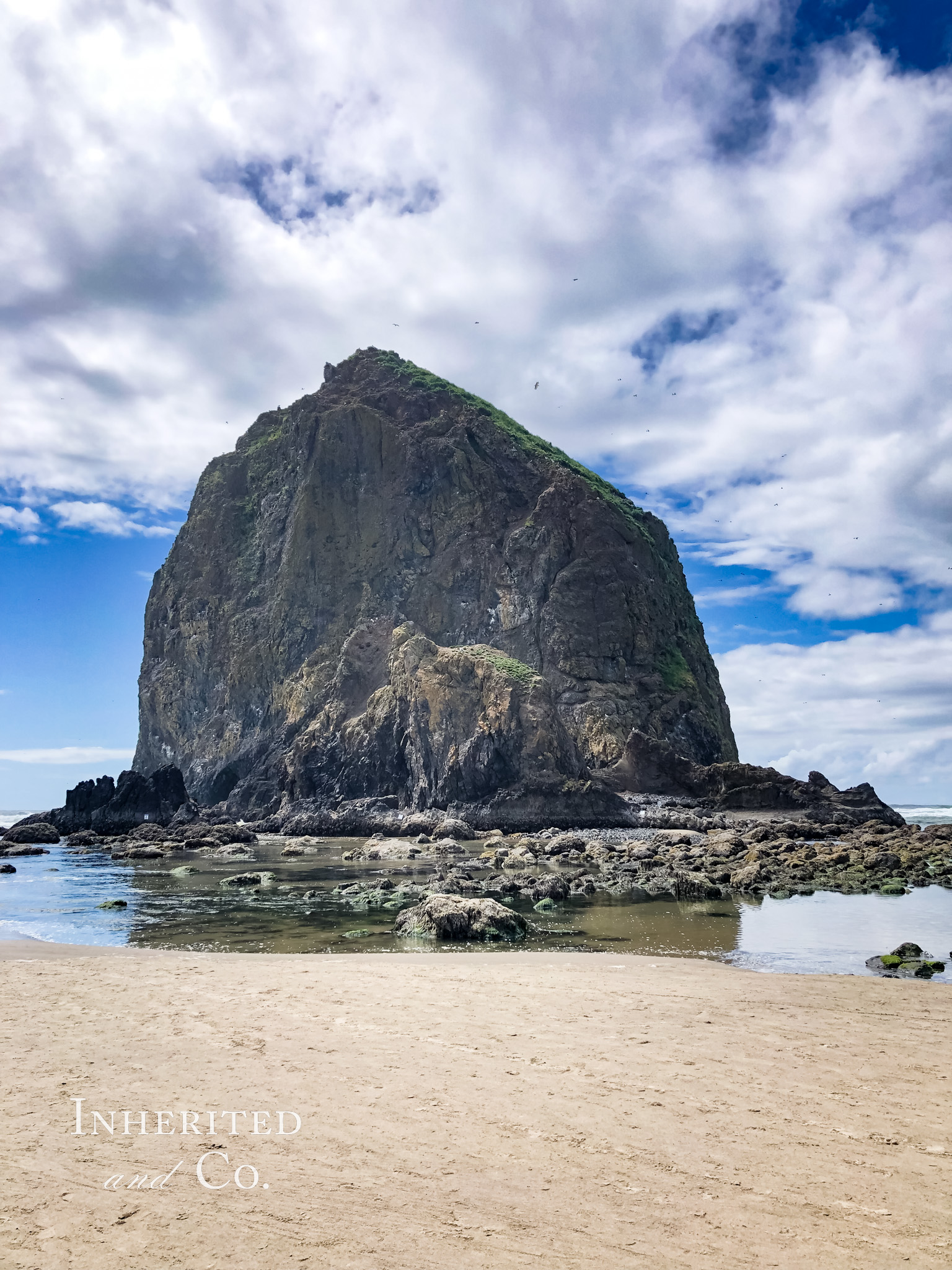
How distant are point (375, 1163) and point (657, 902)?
17.4 metres

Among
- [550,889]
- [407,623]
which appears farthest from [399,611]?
[550,889]

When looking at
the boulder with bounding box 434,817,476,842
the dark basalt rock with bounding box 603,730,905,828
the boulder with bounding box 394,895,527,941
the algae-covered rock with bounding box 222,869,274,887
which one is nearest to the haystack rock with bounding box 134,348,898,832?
the dark basalt rock with bounding box 603,730,905,828

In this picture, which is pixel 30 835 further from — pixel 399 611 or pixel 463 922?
pixel 463 922

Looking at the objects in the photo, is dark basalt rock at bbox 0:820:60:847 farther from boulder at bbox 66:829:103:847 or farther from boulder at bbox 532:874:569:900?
boulder at bbox 532:874:569:900

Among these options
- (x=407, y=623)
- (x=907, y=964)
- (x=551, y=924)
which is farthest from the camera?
(x=407, y=623)

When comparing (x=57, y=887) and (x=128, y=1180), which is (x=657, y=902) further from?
(x=57, y=887)

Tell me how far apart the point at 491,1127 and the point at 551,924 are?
1279cm

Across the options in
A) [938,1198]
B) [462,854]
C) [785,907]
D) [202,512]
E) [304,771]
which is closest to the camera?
[938,1198]

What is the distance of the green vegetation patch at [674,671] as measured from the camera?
87.3 meters

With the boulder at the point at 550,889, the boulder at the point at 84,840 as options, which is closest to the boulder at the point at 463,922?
the boulder at the point at 550,889

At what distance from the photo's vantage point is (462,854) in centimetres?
4106

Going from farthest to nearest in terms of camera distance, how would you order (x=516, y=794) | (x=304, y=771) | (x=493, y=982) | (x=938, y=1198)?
(x=304, y=771) → (x=516, y=794) → (x=493, y=982) → (x=938, y=1198)

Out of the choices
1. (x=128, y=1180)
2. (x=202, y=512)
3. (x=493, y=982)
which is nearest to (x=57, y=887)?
(x=493, y=982)

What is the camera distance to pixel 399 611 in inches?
3644
